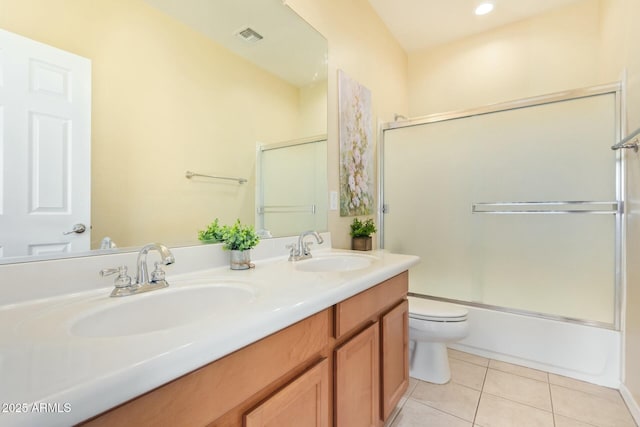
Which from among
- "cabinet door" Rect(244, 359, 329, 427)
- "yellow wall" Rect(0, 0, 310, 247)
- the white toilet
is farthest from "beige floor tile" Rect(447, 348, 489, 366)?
"yellow wall" Rect(0, 0, 310, 247)

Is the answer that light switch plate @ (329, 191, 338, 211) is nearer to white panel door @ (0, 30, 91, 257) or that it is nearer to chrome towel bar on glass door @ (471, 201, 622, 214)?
chrome towel bar on glass door @ (471, 201, 622, 214)

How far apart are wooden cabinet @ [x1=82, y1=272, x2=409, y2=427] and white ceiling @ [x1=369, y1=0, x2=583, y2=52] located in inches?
85.4

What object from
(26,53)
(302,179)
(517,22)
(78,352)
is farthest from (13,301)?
(517,22)

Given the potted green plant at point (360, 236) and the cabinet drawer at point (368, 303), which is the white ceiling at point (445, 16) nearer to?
the potted green plant at point (360, 236)

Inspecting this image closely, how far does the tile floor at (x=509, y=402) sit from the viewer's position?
1.40 m

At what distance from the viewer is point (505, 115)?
2.03m

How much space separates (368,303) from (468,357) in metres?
1.50

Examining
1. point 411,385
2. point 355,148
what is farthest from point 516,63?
point 411,385

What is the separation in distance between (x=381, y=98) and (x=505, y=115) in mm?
939

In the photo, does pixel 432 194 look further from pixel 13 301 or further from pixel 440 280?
pixel 13 301

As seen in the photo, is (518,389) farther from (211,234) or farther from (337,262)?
(211,234)

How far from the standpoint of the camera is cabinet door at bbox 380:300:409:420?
3.88 ft

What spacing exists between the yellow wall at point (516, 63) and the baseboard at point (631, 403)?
1814 millimetres

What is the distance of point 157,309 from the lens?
2.58ft
